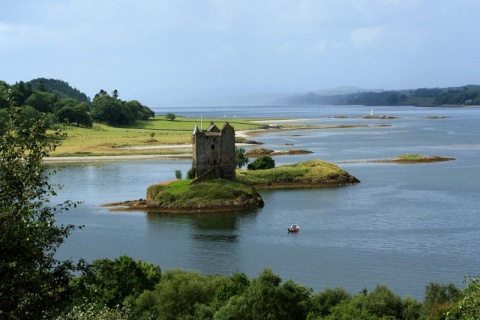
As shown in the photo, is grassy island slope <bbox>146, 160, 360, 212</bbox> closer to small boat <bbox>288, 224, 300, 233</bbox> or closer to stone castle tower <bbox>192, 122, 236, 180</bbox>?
stone castle tower <bbox>192, 122, 236, 180</bbox>

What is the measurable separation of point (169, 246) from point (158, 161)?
2317 inches

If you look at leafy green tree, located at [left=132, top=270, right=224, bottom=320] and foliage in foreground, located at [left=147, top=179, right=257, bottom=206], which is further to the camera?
Result: foliage in foreground, located at [left=147, top=179, right=257, bottom=206]

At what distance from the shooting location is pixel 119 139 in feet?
445

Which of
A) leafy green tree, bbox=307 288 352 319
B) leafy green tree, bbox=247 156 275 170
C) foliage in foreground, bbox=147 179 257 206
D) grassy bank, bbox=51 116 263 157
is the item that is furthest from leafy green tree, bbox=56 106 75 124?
leafy green tree, bbox=307 288 352 319

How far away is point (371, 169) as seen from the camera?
92562 mm

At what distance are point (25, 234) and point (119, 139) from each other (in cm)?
12476

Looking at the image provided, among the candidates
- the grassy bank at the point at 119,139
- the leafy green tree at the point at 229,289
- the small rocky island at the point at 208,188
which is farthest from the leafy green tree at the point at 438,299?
the grassy bank at the point at 119,139

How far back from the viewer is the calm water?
40.9 m

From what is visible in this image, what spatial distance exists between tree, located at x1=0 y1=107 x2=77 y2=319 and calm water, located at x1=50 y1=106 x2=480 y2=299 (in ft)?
82.2

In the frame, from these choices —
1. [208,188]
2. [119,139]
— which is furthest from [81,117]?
[208,188]

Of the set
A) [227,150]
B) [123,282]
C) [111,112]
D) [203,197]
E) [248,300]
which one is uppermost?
[111,112]

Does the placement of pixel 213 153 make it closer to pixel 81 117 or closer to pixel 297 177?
pixel 297 177

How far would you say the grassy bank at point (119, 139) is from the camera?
118 m

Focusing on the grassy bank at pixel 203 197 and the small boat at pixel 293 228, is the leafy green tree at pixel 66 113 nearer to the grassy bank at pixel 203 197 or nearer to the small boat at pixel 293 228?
the grassy bank at pixel 203 197
